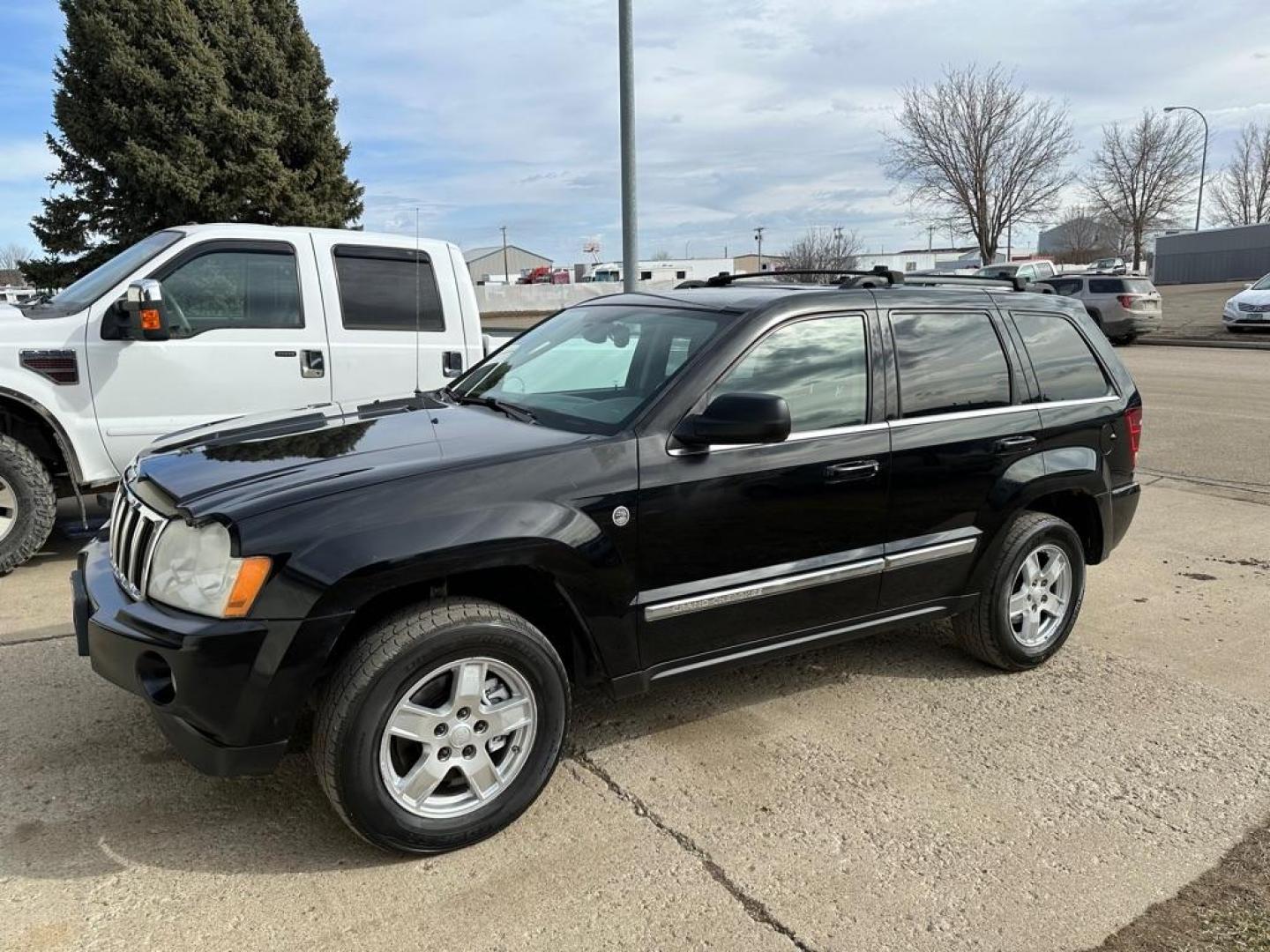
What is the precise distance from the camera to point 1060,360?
4.36 meters

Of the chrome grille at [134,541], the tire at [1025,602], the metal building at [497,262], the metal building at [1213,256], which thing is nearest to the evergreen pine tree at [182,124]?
the chrome grille at [134,541]

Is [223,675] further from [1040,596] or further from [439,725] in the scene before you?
[1040,596]

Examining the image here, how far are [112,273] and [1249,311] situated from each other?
80.4ft

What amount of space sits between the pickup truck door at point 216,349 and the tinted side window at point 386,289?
0.22 metres

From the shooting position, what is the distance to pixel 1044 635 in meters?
4.29

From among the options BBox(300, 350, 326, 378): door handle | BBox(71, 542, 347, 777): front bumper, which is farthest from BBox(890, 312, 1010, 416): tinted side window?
BBox(300, 350, 326, 378): door handle

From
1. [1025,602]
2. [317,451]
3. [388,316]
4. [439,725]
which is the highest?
[388,316]

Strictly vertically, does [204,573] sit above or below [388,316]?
below

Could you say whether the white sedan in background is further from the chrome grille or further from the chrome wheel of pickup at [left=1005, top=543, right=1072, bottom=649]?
the chrome grille

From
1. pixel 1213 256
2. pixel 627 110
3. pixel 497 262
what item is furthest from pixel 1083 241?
pixel 627 110

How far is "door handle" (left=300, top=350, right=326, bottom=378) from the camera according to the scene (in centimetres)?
593

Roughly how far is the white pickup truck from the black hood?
5.03 ft

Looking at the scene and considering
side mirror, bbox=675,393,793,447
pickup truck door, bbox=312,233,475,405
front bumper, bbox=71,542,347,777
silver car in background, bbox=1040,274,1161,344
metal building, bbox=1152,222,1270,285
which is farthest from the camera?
metal building, bbox=1152,222,1270,285

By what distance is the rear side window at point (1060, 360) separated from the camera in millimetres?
4254
